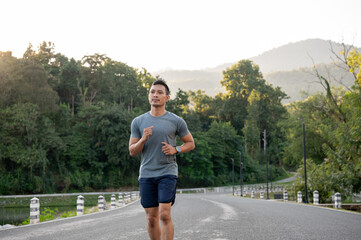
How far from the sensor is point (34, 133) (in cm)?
4706

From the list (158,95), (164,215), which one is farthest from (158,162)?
(158,95)

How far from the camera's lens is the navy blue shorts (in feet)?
14.0

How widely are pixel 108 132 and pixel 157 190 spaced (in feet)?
170

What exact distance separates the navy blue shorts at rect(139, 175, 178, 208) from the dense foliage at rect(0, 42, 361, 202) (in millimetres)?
20093

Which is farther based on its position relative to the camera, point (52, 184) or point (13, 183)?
point (52, 184)

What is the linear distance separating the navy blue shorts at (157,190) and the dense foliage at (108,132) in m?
20.1

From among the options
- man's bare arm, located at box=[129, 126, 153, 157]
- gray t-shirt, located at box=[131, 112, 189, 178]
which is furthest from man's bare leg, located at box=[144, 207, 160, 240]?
man's bare arm, located at box=[129, 126, 153, 157]

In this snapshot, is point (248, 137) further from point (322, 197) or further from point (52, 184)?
point (322, 197)

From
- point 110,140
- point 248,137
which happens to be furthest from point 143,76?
point 110,140

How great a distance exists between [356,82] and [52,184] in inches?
1419

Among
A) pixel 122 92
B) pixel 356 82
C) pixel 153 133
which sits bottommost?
pixel 153 133

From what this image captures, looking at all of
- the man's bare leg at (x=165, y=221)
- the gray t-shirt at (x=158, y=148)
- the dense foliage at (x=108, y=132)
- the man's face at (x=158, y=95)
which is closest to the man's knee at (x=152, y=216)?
the man's bare leg at (x=165, y=221)

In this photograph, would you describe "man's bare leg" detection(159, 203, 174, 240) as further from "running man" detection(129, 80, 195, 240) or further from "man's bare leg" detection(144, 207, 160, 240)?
"man's bare leg" detection(144, 207, 160, 240)

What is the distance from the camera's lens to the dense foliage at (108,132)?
32281 mm
